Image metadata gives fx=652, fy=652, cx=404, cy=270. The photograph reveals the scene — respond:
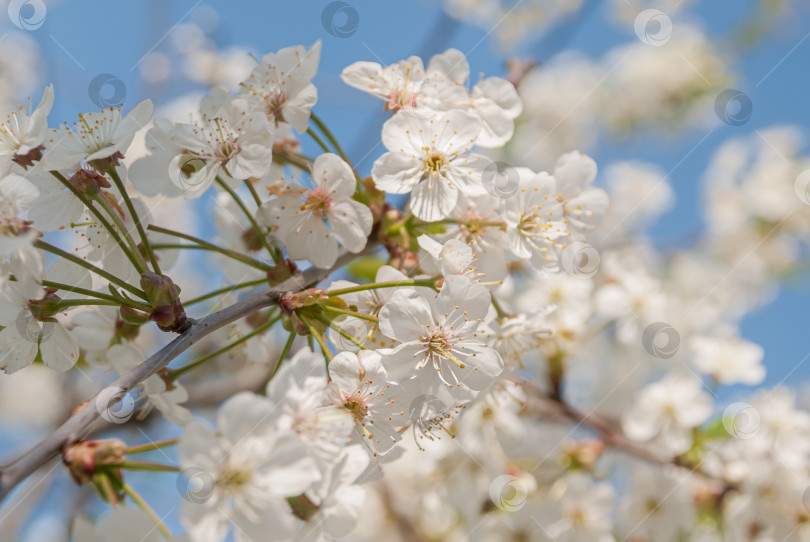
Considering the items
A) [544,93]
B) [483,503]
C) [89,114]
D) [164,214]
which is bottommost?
[483,503]

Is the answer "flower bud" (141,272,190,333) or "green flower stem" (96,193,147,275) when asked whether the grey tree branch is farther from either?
"green flower stem" (96,193,147,275)

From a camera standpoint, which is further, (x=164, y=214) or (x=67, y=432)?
(x=164, y=214)

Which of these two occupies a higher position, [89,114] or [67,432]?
[89,114]

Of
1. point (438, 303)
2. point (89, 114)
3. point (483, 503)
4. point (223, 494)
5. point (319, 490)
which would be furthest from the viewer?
point (483, 503)

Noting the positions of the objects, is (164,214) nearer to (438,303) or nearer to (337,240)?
(337,240)

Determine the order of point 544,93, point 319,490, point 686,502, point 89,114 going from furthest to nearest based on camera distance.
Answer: point 544,93
point 686,502
point 89,114
point 319,490

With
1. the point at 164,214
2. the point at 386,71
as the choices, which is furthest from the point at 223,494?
the point at 164,214

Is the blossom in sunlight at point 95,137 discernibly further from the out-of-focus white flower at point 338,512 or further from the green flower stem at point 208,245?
the out-of-focus white flower at point 338,512
